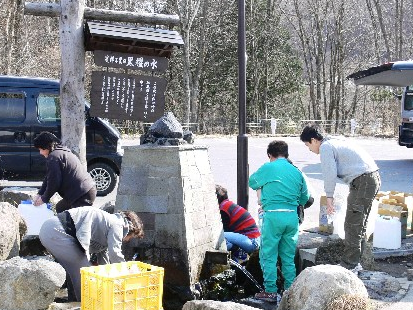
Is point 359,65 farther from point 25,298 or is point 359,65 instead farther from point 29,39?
point 25,298

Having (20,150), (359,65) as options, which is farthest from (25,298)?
(359,65)

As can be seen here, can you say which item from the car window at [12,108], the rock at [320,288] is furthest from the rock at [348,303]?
the car window at [12,108]

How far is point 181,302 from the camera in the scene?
664 centimetres

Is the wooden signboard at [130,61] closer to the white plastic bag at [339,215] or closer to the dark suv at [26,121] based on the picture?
the white plastic bag at [339,215]

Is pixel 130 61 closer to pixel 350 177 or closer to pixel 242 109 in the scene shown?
pixel 242 109

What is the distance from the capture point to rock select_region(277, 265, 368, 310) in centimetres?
523

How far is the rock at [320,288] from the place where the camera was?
5.23 metres

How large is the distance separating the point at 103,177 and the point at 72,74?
5.24 m

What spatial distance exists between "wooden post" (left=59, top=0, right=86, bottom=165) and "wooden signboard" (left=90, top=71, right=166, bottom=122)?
217 mm

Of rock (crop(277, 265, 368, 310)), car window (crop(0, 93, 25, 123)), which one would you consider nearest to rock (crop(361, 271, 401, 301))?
rock (crop(277, 265, 368, 310))

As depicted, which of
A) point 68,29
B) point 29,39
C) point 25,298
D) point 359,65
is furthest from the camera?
point 359,65

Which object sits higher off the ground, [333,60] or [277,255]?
[333,60]

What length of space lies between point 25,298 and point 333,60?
39.3m

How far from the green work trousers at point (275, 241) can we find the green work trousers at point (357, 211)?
2.68ft
